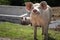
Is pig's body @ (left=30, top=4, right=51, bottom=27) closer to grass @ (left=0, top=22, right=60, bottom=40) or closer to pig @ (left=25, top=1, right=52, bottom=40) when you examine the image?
pig @ (left=25, top=1, right=52, bottom=40)

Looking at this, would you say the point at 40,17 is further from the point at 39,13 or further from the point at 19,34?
the point at 19,34

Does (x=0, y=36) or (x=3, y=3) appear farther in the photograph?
(x=3, y=3)

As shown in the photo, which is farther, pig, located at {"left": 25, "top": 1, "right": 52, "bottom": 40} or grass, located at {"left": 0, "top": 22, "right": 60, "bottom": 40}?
→ grass, located at {"left": 0, "top": 22, "right": 60, "bottom": 40}

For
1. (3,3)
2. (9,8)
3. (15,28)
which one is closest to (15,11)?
(9,8)

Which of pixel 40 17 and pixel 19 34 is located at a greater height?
pixel 40 17

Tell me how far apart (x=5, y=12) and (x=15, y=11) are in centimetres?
70

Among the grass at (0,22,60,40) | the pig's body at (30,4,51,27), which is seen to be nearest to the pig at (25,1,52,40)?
the pig's body at (30,4,51,27)

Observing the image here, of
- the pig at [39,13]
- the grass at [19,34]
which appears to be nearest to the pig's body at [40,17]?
the pig at [39,13]

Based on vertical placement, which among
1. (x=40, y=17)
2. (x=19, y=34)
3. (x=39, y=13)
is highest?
(x=39, y=13)

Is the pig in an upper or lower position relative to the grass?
upper

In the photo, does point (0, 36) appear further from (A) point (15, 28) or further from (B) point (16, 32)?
(A) point (15, 28)

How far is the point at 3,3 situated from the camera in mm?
16422

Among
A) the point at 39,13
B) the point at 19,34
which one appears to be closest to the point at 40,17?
the point at 39,13

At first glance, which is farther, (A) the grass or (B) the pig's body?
(A) the grass
